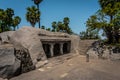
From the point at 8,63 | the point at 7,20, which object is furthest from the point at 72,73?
the point at 7,20

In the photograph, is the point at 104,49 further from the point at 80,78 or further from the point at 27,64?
the point at 27,64

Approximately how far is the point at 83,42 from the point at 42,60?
11.2 metres

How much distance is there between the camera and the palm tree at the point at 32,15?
41.2m

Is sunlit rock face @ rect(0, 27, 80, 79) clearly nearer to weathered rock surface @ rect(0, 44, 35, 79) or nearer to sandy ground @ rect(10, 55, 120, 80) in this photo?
weathered rock surface @ rect(0, 44, 35, 79)


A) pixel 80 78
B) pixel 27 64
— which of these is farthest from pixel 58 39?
pixel 80 78

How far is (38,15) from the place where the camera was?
4184 cm

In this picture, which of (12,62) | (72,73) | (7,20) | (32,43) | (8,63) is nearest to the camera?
(8,63)

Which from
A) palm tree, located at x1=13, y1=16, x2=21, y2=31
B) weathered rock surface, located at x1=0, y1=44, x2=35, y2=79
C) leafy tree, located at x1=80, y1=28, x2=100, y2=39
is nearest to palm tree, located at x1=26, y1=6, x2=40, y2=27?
palm tree, located at x1=13, y1=16, x2=21, y2=31

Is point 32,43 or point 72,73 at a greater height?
point 32,43

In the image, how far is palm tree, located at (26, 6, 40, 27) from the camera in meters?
41.2

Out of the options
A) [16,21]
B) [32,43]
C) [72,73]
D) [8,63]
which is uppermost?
[16,21]

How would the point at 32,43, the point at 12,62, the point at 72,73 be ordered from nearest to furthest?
the point at 12,62 < the point at 72,73 < the point at 32,43

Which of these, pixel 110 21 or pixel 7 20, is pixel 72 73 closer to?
pixel 110 21

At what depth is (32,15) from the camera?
41125 millimetres
